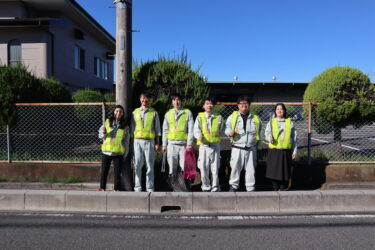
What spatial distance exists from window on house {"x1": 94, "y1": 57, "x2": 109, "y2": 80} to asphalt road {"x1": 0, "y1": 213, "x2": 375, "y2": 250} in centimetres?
1599

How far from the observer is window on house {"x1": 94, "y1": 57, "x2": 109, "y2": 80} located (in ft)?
62.1

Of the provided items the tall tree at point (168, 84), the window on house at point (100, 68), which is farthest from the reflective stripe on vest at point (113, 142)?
the window on house at point (100, 68)

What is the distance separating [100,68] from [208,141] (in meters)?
16.9

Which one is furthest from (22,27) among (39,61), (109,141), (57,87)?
(109,141)

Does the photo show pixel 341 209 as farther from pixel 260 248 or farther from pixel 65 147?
pixel 65 147

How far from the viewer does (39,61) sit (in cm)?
1259

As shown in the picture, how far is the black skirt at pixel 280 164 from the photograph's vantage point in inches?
195

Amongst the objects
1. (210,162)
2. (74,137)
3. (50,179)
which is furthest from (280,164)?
(74,137)

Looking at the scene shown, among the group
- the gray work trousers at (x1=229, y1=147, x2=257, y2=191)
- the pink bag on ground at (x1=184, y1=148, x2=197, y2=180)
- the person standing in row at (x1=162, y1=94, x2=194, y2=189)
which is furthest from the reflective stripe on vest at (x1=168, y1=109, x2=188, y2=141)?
the gray work trousers at (x1=229, y1=147, x2=257, y2=191)

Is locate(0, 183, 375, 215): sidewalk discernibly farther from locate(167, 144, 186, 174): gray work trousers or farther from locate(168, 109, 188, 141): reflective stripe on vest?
locate(168, 109, 188, 141): reflective stripe on vest

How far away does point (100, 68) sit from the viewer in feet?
64.9

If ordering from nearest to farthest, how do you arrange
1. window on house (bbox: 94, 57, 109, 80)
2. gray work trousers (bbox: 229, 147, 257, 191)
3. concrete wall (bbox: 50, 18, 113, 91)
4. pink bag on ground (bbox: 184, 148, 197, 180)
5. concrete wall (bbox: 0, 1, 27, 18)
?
1. pink bag on ground (bbox: 184, 148, 197, 180)
2. gray work trousers (bbox: 229, 147, 257, 191)
3. concrete wall (bbox: 0, 1, 27, 18)
4. concrete wall (bbox: 50, 18, 113, 91)
5. window on house (bbox: 94, 57, 109, 80)

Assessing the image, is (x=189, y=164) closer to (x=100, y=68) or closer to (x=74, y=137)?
(x=74, y=137)

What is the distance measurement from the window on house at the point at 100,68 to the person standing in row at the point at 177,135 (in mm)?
15489
